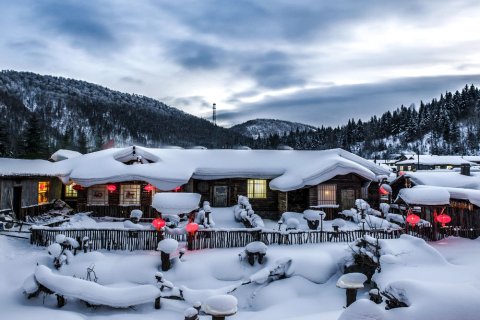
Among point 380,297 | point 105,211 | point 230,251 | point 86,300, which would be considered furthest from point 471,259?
point 105,211

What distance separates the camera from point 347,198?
2509 centimetres

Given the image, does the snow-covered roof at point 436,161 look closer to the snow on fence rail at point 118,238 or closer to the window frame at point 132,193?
the window frame at point 132,193

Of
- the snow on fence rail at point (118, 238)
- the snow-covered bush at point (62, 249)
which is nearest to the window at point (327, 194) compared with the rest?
the snow on fence rail at point (118, 238)

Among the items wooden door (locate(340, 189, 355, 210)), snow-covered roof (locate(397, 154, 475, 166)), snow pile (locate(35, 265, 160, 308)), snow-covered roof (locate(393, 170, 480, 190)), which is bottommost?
snow pile (locate(35, 265, 160, 308))

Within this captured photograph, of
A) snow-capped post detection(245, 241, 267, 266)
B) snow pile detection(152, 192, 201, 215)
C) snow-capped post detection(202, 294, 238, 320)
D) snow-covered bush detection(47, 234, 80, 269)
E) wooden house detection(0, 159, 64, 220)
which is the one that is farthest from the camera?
wooden house detection(0, 159, 64, 220)

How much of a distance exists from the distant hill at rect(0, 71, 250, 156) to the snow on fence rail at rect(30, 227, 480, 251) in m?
115

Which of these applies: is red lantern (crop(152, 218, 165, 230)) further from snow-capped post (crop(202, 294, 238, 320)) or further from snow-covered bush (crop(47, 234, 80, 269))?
snow-capped post (crop(202, 294, 238, 320))

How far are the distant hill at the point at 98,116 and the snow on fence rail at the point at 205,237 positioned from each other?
376ft

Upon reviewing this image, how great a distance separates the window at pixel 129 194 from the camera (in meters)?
25.5

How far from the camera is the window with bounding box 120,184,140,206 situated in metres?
25.5

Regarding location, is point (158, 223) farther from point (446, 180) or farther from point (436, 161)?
point (436, 161)

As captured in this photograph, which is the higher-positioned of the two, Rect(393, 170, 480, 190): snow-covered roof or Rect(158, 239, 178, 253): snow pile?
Rect(393, 170, 480, 190): snow-covered roof

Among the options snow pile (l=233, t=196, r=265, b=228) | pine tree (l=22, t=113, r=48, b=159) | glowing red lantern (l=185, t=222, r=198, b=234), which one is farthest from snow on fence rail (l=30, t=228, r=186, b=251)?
pine tree (l=22, t=113, r=48, b=159)

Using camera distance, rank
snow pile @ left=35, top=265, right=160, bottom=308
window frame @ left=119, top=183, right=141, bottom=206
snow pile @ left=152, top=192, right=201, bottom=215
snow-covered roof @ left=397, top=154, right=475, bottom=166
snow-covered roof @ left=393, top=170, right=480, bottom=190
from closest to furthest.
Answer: snow pile @ left=35, top=265, right=160, bottom=308, snow pile @ left=152, top=192, right=201, bottom=215, window frame @ left=119, top=183, right=141, bottom=206, snow-covered roof @ left=393, top=170, right=480, bottom=190, snow-covered roof @ left=397, top=154, right=475, bottom=166
